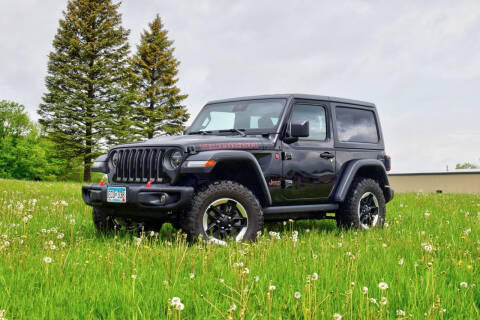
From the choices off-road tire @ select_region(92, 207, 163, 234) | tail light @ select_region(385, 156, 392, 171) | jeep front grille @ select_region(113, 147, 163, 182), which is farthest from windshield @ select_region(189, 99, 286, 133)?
tail light @ select_region(385, 156, 392, 171)

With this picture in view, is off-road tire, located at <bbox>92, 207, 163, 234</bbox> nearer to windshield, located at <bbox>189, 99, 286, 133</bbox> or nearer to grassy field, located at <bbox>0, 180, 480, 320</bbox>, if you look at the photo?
grassy field, located at <bbox>0, 180, 480, 320</bbox>

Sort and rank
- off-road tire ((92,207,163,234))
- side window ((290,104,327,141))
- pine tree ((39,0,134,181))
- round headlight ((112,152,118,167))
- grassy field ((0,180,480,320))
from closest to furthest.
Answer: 1. grassy field ((0,180,480,320))
2. round headlight ((112,152,118,167))
3. off-road tire ((92,207,163,234))
4. side window ((290,104,327,141))
5. pine tree ((39,0,134,181))

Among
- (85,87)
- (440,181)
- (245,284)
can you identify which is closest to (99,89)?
(85,87)

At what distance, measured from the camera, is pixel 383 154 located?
7812mm

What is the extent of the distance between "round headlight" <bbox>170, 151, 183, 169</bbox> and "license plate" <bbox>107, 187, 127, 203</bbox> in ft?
1.98

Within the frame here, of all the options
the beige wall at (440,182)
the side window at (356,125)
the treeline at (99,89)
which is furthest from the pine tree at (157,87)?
the side window at (356,125)

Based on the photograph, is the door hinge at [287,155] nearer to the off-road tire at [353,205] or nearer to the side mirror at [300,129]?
the side mirror at [300,129]

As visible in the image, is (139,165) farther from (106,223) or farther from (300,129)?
(300,129)

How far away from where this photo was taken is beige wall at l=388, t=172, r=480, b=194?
3488cm

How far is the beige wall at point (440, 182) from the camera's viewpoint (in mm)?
34875

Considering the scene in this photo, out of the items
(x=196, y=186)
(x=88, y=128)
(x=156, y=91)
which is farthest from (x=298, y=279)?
(x=156, y=91)

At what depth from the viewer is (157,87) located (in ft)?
141

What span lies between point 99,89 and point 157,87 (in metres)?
5.51

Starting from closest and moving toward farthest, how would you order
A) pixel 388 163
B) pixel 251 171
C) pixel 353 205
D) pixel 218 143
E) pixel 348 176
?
pixel 218 143 < pixel 251 171 < pixel 348 176 < pixel 353 205 < pixel 388 163
